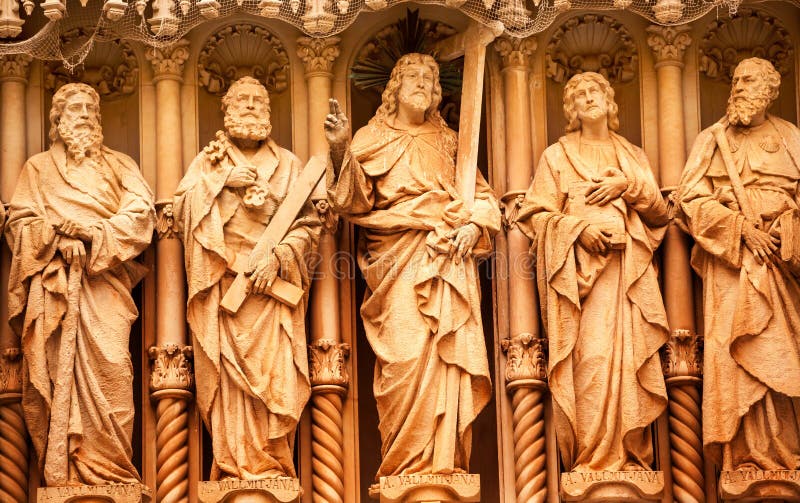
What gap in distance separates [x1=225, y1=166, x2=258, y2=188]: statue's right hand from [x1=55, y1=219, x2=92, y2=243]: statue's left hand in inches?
36.8

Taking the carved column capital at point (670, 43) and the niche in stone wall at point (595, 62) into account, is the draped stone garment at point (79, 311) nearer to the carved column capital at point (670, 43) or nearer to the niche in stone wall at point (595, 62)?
the niche in stone wall at point (595, 62)

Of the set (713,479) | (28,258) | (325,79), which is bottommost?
(713,479)

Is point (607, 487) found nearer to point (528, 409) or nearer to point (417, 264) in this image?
point (528, 409)

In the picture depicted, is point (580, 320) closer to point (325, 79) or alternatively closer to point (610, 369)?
point (610, 369)

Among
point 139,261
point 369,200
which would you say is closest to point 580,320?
point 369,200

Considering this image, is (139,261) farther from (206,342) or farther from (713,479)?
(713,479)

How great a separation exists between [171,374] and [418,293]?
164 cm

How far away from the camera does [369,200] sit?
61.8 feet

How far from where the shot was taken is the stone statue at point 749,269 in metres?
18.3

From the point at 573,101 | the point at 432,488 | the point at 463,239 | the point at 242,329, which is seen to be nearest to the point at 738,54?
the point at 573,101

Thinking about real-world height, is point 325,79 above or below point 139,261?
above

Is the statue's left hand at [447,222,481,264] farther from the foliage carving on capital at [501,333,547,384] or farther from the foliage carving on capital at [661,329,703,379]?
the foliage carving on capital at [661,329,703,379]

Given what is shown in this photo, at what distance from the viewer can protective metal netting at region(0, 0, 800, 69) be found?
18953 millimetres

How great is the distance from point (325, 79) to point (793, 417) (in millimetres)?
3782
